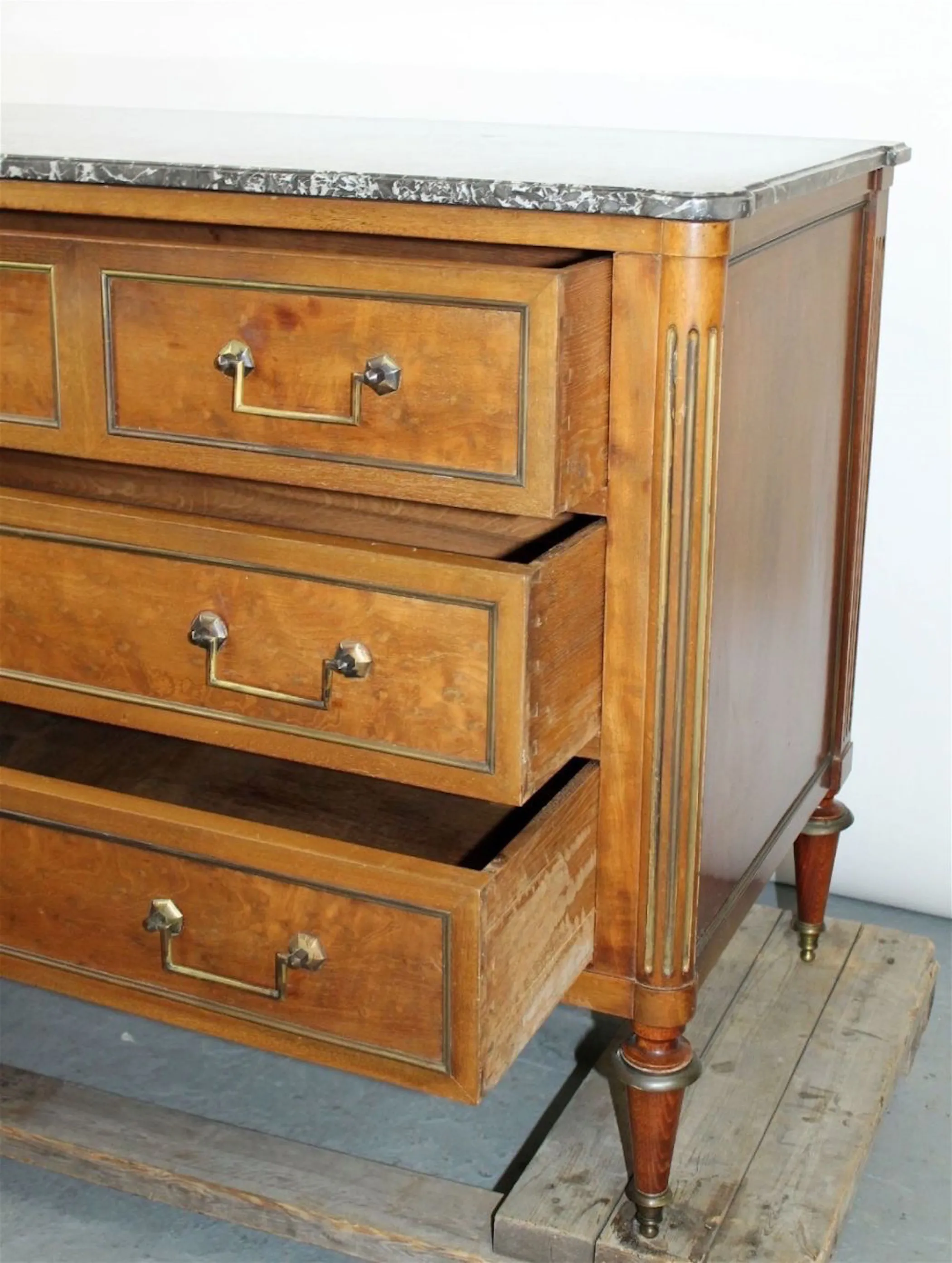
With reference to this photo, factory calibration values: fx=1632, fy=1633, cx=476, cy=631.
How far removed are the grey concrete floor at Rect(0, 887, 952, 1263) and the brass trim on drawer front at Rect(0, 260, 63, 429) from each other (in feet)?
2.12

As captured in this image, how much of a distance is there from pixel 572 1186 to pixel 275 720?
1.45 ft

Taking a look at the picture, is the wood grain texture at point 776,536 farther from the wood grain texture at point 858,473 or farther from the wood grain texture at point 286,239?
the wood grain texture at point 286,239

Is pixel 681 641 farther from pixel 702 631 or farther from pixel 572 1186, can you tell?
pixel 572 1186

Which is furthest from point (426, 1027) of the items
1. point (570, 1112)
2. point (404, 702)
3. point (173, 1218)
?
point (173, 1218)

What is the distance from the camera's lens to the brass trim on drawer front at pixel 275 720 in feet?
3.27

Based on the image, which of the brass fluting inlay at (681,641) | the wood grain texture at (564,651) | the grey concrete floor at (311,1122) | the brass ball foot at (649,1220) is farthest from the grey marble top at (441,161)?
the grey concrete floor at (311,1122)

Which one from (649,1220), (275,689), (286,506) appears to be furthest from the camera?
(286,506)

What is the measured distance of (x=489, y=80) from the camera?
1.70 m

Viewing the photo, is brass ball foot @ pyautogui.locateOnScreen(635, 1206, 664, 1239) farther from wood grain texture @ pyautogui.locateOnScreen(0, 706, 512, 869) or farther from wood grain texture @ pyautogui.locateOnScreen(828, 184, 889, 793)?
wood grain texture @ pyautogui.locateOnScreen(828, 184, 889, 793)

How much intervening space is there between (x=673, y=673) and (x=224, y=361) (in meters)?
0.36

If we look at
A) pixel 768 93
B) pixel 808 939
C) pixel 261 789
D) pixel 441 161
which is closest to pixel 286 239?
pixel 441 161

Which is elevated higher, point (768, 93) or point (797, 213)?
point (768, 93)

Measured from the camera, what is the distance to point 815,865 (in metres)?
1.57

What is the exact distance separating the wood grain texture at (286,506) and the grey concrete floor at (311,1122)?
1.71 feet
